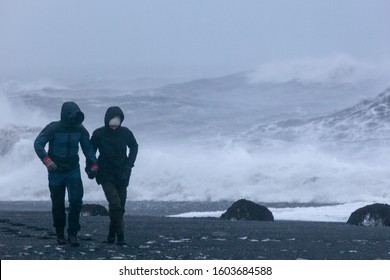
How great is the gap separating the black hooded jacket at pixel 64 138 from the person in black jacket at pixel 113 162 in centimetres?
41

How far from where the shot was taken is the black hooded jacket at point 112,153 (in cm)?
1055

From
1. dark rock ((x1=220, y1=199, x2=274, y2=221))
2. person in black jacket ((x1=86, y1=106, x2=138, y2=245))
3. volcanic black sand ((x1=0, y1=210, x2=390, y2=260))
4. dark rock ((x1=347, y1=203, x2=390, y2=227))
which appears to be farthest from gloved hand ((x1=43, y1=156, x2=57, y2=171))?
dark rock ((x1=220, y1=199, x2=274, y2=221))

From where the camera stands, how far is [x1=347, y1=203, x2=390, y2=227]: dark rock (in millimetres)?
15055

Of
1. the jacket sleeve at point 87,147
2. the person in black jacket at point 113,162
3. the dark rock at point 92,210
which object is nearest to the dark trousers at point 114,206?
the person in black jacket at point 113,162

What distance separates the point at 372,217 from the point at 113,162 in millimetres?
6037

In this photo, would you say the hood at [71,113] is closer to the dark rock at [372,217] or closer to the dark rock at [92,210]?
the dark rock at [372,217]

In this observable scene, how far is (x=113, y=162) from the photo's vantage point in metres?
10.6

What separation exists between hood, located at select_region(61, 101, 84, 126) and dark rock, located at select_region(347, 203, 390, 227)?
646 cm

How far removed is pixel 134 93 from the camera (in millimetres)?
58812

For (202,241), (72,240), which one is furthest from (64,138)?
(202,241)

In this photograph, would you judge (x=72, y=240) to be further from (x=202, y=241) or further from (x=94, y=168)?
(x=202, y=241)

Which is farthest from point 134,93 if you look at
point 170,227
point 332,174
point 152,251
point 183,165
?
point 152,251

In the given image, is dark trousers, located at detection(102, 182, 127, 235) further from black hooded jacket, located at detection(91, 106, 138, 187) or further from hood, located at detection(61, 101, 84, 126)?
hood, located at detection(61, 101, 84, 126)
